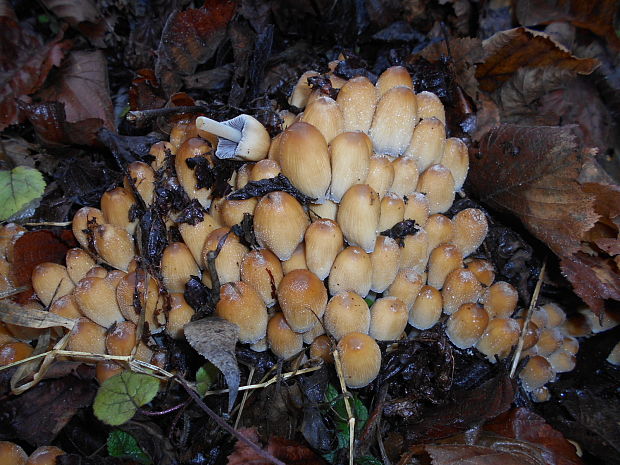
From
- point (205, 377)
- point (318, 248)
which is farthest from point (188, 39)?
point (205, 377)

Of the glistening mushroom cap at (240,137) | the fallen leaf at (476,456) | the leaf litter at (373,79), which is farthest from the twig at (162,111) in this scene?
the fallen leaf at (476,456)

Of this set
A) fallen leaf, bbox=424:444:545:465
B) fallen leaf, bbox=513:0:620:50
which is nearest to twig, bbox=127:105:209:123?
fallen leaf, bbox=424:444:545:465

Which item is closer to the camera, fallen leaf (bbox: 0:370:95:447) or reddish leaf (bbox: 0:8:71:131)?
fallen leaf (bbox: 0:370:95:447)

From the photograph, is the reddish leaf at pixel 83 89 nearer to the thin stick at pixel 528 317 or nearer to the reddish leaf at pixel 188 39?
the reddish leaf at pixel 188 39

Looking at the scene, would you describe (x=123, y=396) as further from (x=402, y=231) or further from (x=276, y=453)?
(x=402, y=231)

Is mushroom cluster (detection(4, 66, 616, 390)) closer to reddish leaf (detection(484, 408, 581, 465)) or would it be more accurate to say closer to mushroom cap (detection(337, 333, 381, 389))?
mushroom cap (detection(337, 333, 381, 389))
